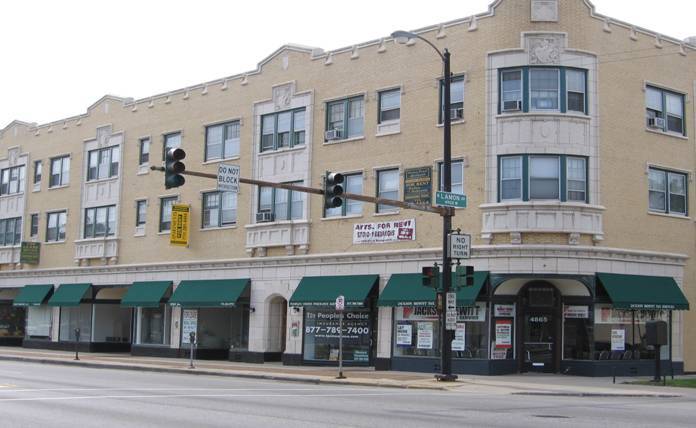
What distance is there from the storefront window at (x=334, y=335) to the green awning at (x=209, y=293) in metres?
3.37

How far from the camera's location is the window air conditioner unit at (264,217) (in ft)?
123

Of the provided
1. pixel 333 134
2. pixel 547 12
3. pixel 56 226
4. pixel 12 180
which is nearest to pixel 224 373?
pixel 333 134

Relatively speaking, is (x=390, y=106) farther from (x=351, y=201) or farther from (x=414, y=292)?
(x=414, y=292)

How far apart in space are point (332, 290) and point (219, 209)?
8049 millimetres

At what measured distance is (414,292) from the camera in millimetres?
31625

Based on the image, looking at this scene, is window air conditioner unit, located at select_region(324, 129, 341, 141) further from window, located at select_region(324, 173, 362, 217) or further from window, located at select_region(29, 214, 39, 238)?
window, located at select_region(29, 214, 39, 238)

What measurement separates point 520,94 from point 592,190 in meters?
3.82

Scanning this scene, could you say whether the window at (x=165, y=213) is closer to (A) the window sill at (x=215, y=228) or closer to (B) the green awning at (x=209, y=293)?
(A) the window sill at (x=215, y=228)

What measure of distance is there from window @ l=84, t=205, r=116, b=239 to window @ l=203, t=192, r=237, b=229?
703 cm

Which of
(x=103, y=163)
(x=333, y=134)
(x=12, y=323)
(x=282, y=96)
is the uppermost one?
(x=282, y=96)

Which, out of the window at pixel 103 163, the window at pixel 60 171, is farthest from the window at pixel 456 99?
the window at pixel 60 171

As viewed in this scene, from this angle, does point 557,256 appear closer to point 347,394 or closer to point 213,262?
point 347,394

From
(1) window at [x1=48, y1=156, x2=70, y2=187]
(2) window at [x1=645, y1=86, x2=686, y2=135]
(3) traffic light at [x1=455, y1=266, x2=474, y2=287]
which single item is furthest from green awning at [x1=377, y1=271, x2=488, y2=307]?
(1) window at [x1=48, y1=156, x2=70, y2=187]

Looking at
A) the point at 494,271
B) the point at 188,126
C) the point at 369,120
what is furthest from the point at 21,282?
the point at 494,271
